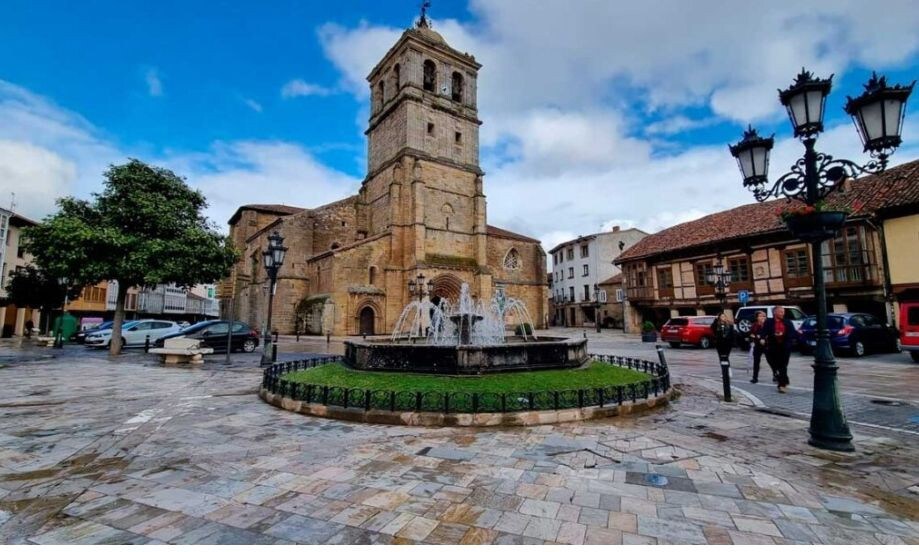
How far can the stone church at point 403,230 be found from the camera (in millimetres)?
31875

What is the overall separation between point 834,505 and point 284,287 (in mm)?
35359

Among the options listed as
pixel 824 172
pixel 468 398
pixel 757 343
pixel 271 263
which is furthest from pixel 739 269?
pixel 271 263

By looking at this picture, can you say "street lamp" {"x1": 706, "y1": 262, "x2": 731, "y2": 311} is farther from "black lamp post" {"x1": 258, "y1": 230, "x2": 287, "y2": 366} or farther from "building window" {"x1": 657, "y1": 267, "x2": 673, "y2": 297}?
"black lamp post" {"x1": 258, "y1": 230, "x2": 287, "y2": 366}

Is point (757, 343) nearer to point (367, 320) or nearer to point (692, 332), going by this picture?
point (692, 332)

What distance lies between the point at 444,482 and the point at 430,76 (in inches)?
1511

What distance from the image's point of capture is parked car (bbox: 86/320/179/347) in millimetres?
20609

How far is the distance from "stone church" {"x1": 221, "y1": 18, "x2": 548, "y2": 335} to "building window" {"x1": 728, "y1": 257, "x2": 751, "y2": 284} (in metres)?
17.0

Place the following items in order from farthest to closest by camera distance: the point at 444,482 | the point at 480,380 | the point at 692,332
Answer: the point at 692,332, the point at 480,380, the point at 444,482

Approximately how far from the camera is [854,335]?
1539cm

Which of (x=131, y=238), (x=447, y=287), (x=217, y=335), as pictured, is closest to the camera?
(x=131, y=238)

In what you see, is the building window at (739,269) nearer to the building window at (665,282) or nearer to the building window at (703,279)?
the building window at (703,279)

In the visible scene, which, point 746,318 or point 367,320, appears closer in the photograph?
point 746,318

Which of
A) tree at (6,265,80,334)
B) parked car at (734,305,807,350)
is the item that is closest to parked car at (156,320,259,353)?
tree at (6,265,80,334)

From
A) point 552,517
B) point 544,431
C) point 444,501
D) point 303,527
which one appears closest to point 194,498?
point 303,527
